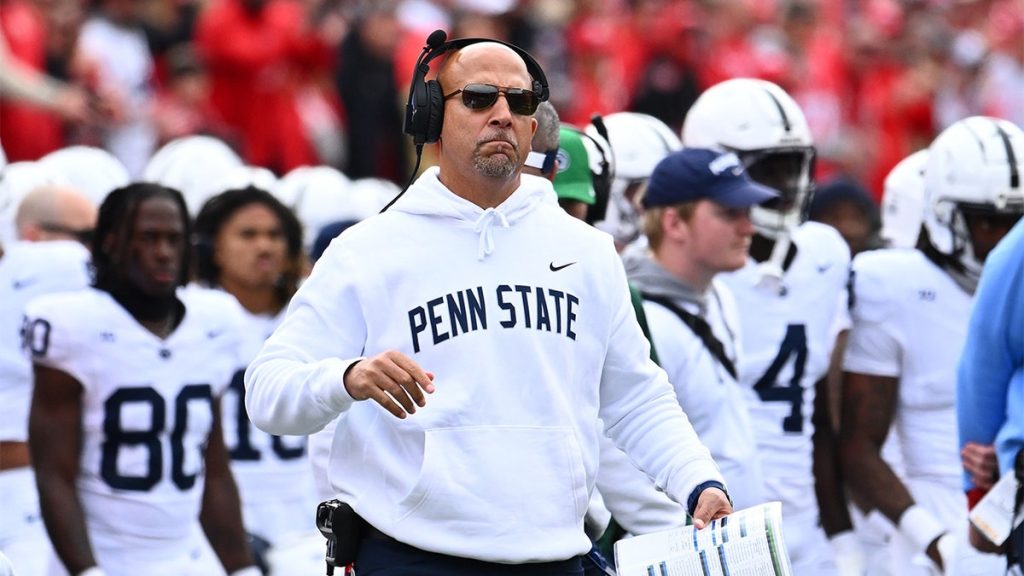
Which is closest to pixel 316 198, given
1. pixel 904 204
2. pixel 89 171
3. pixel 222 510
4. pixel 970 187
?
pixel 89 171

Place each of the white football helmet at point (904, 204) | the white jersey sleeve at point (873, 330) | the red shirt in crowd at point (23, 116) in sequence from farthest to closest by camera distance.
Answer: the red shirt in crowd at point (23, 116)
the white football helmet at point (904, 204)
the white jersey sleeve at point (873, 330)

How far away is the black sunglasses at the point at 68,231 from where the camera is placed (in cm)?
857

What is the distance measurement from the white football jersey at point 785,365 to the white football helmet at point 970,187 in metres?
0.49

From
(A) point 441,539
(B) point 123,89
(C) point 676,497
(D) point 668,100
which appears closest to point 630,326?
(C) point 676,497

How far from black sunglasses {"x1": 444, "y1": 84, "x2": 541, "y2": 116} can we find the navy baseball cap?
1.91 meters

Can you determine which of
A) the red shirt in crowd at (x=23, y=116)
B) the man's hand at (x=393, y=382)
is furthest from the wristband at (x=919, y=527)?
the red shirt in crowd at (x=23, y=116)

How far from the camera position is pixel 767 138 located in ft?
25.7

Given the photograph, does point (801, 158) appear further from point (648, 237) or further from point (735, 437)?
point (735, 437)

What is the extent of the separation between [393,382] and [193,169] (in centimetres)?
692

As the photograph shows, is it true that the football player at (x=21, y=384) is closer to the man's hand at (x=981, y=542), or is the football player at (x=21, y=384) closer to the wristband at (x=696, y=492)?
the man's hand at (x=981, y=542)

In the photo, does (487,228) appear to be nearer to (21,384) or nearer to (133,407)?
(133,407)

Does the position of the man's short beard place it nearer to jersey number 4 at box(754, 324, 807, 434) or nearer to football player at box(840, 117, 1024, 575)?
jersey number 4 at box(754, 324, 807, 434)

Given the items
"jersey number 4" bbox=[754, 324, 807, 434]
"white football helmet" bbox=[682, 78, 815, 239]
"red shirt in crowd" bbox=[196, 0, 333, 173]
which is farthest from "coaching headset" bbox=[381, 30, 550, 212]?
"red shirt in crowd" bbox=[196, 0, 333, 173]

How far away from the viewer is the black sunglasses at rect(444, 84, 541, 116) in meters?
4.78
